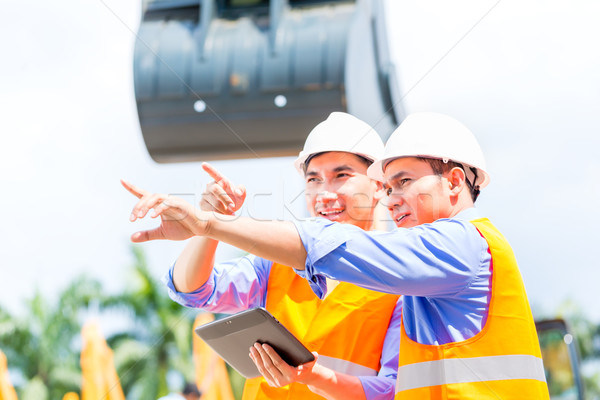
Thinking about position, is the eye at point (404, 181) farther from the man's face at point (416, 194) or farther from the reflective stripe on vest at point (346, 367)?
the reflective stripe on vest at point (346, 367)

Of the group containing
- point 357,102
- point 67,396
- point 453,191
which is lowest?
point 67,396

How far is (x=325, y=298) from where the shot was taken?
2.70 m

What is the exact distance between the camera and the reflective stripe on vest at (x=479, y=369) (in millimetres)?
1918

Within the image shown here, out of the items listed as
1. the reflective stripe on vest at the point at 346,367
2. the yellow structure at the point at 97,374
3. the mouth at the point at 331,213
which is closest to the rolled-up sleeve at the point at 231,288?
the mouth at the point at 331,213

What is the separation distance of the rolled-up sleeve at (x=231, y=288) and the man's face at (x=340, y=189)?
36cm

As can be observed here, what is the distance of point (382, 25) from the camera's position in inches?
158

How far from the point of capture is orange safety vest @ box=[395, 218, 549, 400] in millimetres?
1918

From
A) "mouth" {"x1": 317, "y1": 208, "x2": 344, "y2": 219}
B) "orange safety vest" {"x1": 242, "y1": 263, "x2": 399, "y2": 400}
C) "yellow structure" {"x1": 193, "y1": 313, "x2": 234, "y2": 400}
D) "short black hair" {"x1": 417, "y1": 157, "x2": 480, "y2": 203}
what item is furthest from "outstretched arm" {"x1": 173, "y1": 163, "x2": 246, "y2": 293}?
"yellow structure" {"x1": 193, "y1": 313, "x2": 234, "y2": 400}

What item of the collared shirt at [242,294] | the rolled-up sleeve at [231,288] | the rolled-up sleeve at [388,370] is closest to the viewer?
the rolled-up sleeve at [388,370]

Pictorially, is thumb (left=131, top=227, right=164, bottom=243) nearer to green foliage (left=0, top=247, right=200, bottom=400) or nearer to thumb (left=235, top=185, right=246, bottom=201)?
thumb (left=235, top=185, right=246, bottom=201)

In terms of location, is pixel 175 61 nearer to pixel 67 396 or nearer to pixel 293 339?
pixel 293 339

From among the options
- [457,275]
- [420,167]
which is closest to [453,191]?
[420,167]

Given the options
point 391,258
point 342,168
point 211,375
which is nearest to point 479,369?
point 391,258

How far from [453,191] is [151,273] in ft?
68.1
